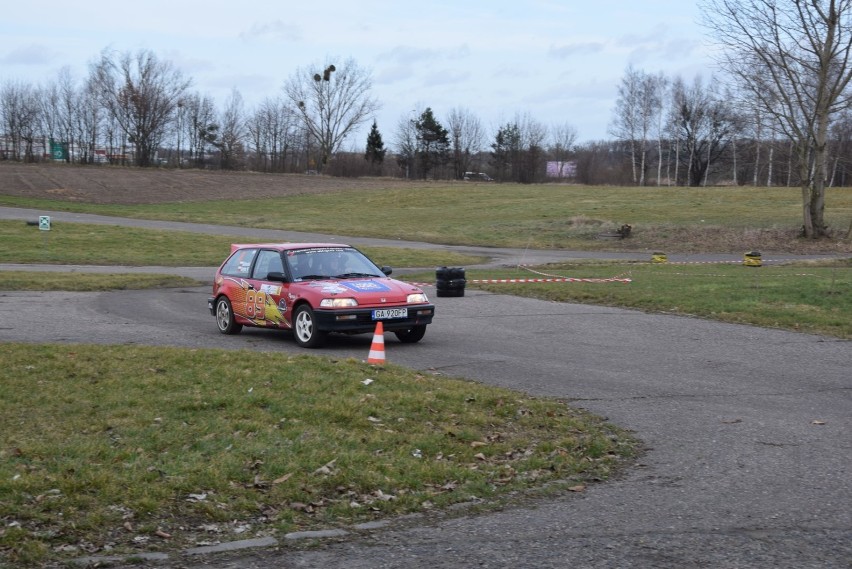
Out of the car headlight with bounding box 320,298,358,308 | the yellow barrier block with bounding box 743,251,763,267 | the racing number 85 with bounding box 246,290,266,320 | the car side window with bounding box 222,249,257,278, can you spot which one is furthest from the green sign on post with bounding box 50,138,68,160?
the car headlight with bounding box 320,298,358,308

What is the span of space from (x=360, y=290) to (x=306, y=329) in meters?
0.95

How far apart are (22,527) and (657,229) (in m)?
41.9

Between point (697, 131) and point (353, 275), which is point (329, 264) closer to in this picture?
point (353, 275)

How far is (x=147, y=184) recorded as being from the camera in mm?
70000

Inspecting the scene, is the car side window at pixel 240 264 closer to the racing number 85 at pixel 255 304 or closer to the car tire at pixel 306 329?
the racing number 85 at pixel 255 304

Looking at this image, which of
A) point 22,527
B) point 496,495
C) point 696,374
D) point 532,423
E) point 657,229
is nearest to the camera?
point 22,527

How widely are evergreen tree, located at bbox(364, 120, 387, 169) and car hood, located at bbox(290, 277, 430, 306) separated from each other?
290ft

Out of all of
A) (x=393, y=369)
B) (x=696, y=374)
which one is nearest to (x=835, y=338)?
(x=696, y=374)

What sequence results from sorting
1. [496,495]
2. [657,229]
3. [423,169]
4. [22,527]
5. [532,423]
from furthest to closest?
[423,169] → [657,229] → [532,423] → [496,495] → [22,527]

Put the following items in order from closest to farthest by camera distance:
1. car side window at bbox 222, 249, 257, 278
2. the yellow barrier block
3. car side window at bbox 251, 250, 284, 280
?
car side window at bbox 251, 250, 284, 280 → car side window at bbox 222, 249, 257, 278 → the yellow barrier block

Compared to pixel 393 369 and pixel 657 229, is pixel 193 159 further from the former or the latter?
pixel 393 369

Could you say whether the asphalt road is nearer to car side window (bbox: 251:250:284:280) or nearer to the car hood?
the car hood

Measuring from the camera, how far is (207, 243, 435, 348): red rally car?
13031 millimetres

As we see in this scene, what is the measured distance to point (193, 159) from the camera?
102m
